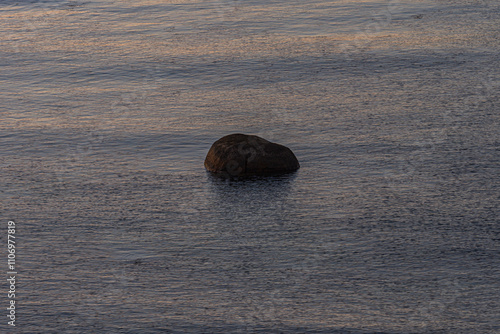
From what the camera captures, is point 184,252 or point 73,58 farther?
point 73,58

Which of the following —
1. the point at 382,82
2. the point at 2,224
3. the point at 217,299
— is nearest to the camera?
the point at 217,299

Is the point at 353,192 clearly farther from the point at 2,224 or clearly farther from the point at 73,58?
the point at 73,58

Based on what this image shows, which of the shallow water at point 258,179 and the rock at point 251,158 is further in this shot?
the rock at point 251,158

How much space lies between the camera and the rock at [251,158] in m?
24.8

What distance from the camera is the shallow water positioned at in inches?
706

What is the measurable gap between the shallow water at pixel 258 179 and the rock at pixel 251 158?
44cm

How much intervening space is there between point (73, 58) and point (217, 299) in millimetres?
22289

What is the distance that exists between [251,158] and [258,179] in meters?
0.63

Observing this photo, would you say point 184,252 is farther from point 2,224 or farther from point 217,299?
point 2,224

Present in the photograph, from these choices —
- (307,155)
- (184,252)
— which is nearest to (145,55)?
(307,155)

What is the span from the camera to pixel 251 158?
2478cm

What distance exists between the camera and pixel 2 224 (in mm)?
22391

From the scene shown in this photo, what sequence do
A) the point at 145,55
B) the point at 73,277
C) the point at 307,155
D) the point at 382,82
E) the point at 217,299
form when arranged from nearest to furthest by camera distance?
the point at 217,299, the point at 73,277, the point at 307,155, the point at 382,82, the point at 145,55

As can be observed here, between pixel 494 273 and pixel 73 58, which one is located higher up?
pixel 73 58
